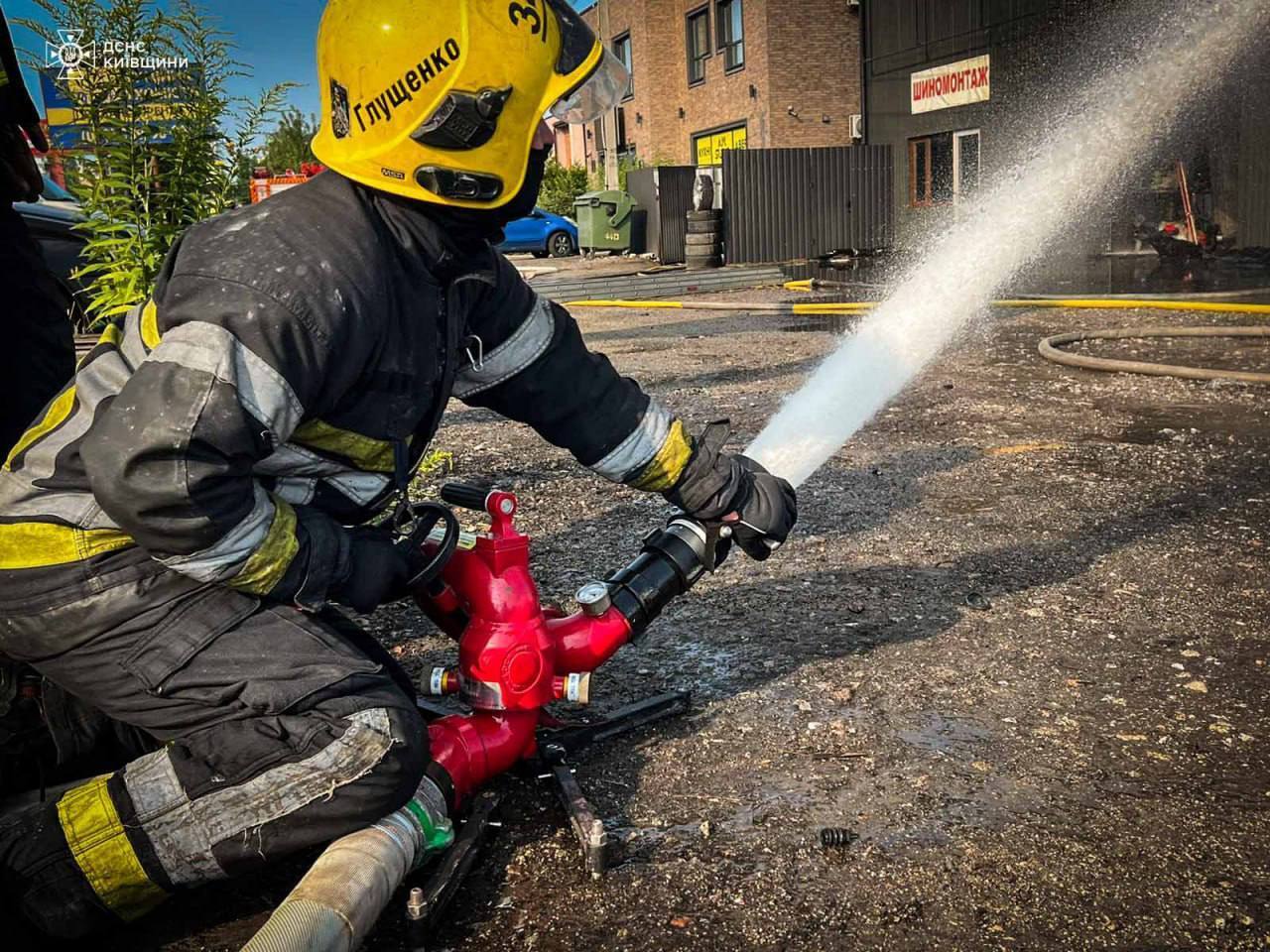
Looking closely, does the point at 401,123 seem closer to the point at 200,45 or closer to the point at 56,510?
the point at 56,510

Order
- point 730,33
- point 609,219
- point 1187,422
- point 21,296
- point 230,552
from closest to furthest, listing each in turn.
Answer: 1. point 230,552
2. point 21,296
3. point 1187,422
4. point 609,219
5. point 730,33

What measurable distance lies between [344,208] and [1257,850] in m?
2.30

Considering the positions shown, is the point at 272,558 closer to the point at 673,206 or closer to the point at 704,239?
the point at 704,239

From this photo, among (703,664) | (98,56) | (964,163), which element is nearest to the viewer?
(703,664)

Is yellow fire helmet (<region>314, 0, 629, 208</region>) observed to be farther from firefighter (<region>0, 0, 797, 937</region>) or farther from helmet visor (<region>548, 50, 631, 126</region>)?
helmet visor (<region>548, 50, 631, 126</region>)

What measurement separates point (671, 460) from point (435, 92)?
110cm

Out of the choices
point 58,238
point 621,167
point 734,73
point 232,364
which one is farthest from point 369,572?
point 621,167

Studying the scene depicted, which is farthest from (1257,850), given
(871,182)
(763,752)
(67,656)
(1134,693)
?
(871,182)

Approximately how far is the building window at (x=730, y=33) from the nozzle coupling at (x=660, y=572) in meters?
28.0

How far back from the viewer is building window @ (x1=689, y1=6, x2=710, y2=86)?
30.7 meters

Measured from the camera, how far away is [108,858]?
80.7 inches

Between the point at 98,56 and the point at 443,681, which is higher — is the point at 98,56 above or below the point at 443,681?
above

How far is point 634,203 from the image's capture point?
78.8 feet

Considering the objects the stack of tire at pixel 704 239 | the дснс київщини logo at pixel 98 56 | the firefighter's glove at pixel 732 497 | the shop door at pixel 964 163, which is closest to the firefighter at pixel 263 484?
the firefighter's glove at pixel 732 497
